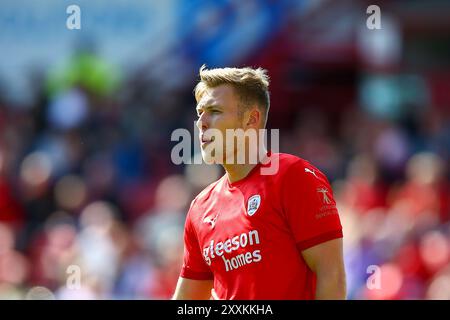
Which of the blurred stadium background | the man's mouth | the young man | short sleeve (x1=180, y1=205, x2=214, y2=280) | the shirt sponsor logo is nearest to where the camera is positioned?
the young man

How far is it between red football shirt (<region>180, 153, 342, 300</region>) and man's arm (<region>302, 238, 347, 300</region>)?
39 millimetres

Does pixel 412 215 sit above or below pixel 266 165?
below

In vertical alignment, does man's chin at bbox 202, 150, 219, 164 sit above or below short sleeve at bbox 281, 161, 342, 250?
above

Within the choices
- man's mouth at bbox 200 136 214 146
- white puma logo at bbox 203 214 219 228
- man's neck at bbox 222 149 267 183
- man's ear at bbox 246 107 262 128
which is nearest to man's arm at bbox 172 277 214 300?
white puma logo at bbox 203 214 219 228

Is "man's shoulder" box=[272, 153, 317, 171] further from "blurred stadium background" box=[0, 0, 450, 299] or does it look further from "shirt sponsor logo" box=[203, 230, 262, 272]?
"blurred stadium background" box=[0, 0, 450, 299]

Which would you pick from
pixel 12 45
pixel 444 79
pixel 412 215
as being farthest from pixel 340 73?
pixel 412 215

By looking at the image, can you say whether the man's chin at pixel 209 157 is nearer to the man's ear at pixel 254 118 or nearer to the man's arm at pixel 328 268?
the man's ear at pixel 254 118

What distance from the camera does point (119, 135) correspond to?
15336 mm

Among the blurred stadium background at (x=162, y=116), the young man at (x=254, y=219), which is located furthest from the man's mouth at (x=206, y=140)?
the blurred stadium background at (x=162, y=116)

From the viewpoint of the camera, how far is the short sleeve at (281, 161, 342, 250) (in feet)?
16.2

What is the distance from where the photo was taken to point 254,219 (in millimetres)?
5133

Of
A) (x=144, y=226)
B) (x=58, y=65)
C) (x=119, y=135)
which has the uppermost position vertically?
(x=58, y=65)
